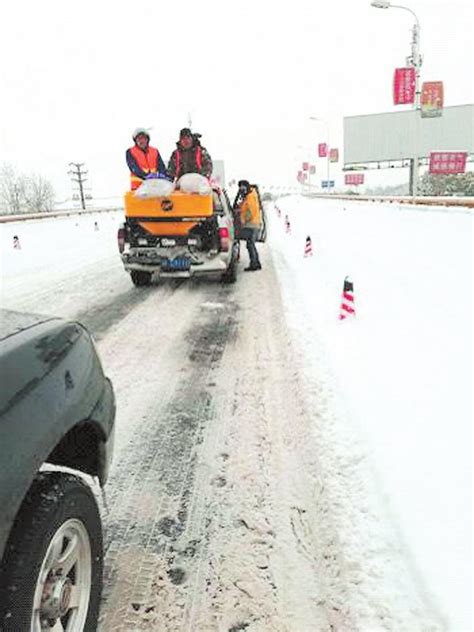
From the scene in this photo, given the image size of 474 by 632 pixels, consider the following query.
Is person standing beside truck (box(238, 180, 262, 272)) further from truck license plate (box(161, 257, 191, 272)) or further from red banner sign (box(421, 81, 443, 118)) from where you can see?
red banner sign (box(421, 81, 443, 118))

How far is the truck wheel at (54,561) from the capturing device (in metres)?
1.46

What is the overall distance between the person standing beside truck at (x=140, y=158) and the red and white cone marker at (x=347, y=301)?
4.59 m

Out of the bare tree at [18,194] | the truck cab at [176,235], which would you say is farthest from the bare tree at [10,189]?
the truck cab at [176,235]

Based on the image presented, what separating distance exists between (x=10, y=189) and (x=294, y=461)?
356 feet

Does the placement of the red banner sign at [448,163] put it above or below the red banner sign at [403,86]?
below

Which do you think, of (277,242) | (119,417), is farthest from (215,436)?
(277,242)

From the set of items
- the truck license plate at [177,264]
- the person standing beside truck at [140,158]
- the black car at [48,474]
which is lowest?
the truck license plate at [177,264]

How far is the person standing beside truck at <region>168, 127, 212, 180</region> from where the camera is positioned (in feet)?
32.8

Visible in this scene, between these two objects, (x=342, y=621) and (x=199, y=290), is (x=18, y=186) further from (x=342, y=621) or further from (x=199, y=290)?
(x=342, y=621)

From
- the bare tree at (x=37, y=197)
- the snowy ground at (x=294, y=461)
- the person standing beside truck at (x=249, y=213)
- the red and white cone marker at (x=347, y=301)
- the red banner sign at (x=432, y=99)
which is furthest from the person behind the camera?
the bare tree at (x=37, y=197)

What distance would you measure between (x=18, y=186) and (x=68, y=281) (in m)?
105

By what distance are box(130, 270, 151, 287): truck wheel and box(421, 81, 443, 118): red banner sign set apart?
740 inches

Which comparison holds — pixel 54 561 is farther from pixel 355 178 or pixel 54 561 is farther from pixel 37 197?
pixel 37 197

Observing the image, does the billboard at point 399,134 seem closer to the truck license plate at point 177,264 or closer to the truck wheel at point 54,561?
the truck license plate at point 177,264
